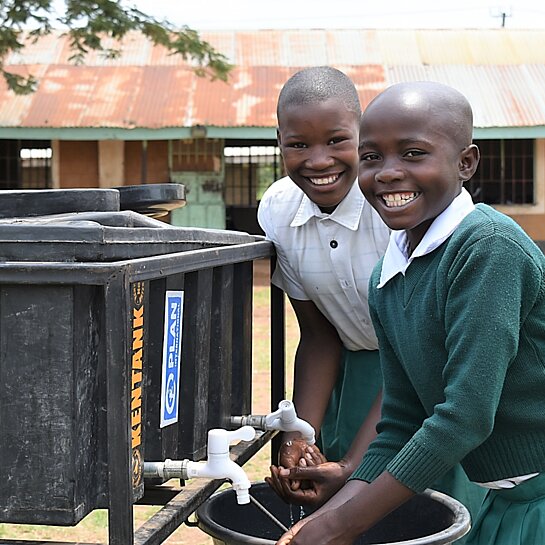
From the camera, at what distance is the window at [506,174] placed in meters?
16.7

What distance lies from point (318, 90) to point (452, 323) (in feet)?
2.98

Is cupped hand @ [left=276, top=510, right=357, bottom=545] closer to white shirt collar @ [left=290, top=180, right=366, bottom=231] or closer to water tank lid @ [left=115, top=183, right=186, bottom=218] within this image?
white shirt collar @ [left=290, top=180, right=366, bottom=231]

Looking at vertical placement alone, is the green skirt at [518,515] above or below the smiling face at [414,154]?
below

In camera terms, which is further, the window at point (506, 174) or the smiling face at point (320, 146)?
the window at point (506, 174)

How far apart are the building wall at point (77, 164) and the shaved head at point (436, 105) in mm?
14312

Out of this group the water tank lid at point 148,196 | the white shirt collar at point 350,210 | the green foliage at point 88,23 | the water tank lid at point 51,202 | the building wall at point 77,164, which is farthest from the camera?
the building wall at point 77,164

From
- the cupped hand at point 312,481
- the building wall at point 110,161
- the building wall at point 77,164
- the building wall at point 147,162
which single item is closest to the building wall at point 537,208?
the building wall at point 147,162

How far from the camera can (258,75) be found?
53.7ft

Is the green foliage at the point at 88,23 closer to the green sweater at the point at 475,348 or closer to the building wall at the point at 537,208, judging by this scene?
the building wall at the point at 537,208

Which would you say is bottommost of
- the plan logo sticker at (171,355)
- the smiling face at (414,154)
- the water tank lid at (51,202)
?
the plan logo sticker at (171,355)

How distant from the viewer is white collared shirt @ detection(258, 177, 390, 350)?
2781mm

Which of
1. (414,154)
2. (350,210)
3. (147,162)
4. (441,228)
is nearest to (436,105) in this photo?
(414,154)

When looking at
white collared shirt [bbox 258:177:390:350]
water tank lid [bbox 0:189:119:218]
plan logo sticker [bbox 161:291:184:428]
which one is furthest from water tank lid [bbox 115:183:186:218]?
plan logo sticker [bbox 161:291:184:428]

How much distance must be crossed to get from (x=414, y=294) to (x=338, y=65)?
15.1 m
